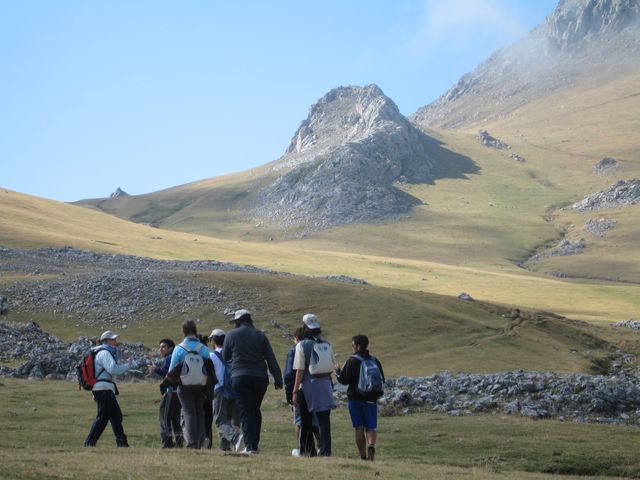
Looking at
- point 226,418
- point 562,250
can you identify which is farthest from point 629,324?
point 562,250

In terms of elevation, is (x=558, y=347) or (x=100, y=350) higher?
(x=100, y=350)

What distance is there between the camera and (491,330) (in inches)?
2485

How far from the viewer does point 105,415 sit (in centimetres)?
2125

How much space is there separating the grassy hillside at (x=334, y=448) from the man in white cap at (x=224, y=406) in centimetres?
121

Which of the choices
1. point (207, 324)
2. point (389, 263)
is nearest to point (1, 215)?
point (389, 263)

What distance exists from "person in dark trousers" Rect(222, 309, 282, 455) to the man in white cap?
0.57 m

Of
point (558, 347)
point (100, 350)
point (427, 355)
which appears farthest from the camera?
point (558, 347)

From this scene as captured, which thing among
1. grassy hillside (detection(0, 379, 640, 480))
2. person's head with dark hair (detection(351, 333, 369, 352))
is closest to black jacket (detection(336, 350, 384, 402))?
person's head with dark hair (detection(351, 333, 369, 352))

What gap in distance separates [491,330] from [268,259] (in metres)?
72.8

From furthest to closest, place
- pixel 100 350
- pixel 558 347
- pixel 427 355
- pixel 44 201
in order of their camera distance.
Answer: pixel 44 201
pixel 558 347
pixel 427 355
pixel 100 350

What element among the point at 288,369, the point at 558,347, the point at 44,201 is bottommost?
the point at 558,347

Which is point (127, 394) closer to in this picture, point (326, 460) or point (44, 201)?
point (326, 460)

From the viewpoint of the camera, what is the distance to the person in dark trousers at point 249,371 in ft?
68.1

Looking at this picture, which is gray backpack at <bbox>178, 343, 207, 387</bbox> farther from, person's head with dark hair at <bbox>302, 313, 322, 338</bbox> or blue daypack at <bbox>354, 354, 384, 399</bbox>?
blue daypack at <bbox>354, 354, 384, 399</bbox>
